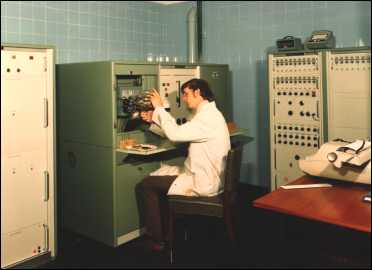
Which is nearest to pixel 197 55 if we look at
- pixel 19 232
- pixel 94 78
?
pixel 94 78

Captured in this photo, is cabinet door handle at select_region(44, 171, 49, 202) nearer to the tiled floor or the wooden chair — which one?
the tiled floor

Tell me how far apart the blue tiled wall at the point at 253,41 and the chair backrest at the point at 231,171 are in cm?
167

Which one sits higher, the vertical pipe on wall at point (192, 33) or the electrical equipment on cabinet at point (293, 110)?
the vertical pipe on wall at point (192, 33)

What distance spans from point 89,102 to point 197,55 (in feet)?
6.25

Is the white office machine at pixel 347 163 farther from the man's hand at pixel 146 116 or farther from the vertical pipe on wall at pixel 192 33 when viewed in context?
the vertical pipe on wall at pixel 192 33

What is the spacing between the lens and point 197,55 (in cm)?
495

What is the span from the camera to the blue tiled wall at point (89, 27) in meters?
3.72

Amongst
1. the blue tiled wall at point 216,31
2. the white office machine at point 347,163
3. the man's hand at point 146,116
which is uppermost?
the blue tiled wall at point 216,31

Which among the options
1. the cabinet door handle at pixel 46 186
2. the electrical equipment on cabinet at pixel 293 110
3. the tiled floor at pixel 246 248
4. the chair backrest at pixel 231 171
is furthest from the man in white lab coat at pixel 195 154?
the electrical equipment on cabinet at pixel 293 110

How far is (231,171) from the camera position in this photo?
2.96m

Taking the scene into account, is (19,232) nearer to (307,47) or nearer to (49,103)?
(49,103)

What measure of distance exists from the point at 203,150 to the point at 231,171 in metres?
0.29

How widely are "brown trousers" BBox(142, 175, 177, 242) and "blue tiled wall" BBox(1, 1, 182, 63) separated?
1613 mm

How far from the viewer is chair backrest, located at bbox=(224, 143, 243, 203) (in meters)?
2.93
